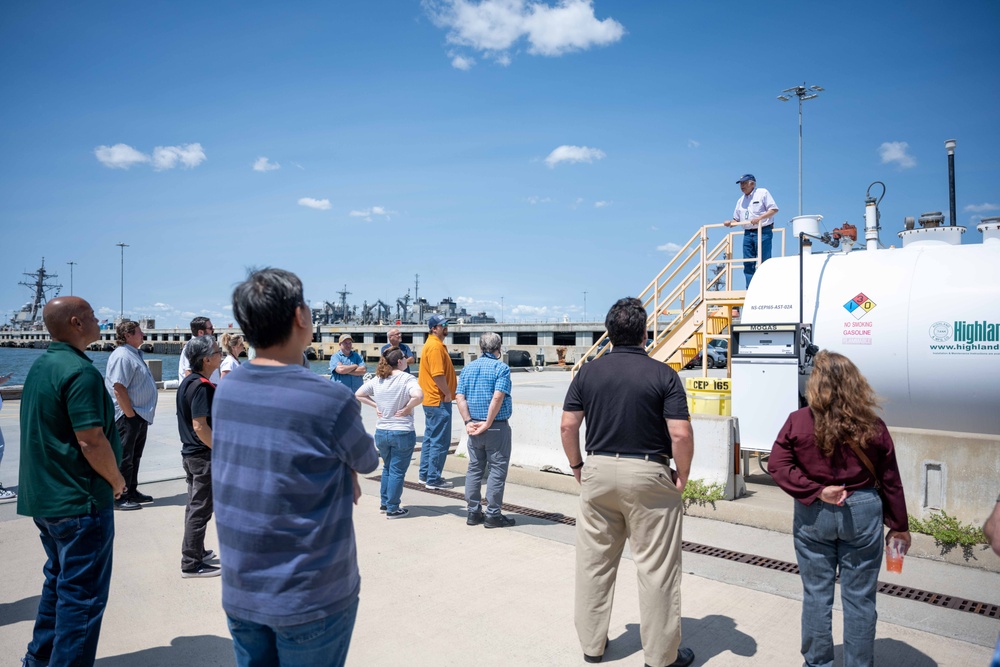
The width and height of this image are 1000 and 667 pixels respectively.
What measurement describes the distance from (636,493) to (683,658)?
994 millimetres

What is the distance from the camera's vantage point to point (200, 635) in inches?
159

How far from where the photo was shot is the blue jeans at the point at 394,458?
6.50 metres

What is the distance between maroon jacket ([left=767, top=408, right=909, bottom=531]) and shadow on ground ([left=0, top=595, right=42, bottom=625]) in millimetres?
4758

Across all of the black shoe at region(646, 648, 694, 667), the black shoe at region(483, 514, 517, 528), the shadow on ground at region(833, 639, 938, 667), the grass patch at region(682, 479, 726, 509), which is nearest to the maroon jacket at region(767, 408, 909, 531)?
the shadow on ground at region(833, 639, 938, 667)

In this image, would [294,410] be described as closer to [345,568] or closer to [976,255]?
[345,568]

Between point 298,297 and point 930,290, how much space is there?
706cm

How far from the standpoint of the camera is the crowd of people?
2.12m

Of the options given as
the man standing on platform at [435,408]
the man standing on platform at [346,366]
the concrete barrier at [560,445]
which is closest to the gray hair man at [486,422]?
the concrete barrier at [560,445]

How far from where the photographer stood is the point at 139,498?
7047 millimetres

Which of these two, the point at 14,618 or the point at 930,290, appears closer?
the point at 14,618

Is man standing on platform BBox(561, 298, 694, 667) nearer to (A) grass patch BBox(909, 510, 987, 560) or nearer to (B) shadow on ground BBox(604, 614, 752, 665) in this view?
(B) shadow on ground BBox(604, 614, 752, 665)

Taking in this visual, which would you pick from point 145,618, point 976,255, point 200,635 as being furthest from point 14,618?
point 976,255

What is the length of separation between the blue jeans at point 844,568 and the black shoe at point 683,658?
588mm

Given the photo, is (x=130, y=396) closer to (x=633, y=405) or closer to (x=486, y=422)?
(x=486, y=422)
